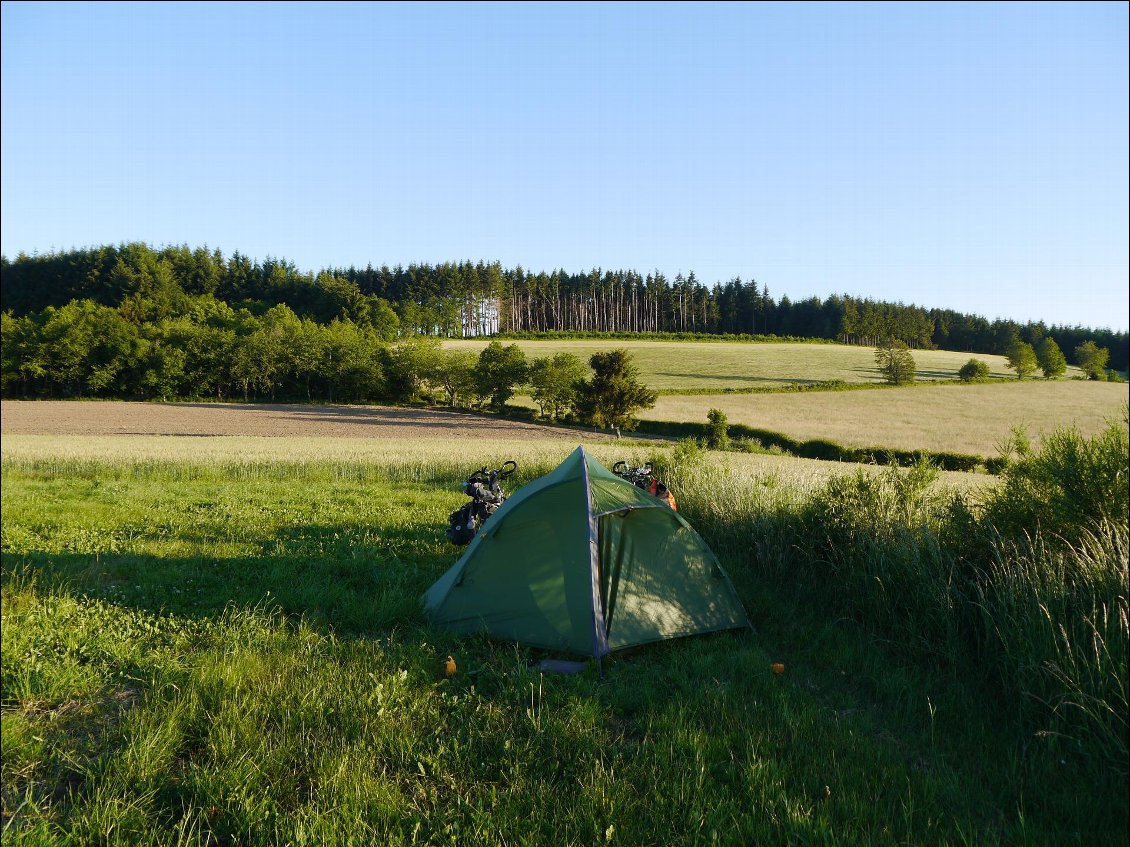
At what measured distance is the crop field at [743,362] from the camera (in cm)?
6034

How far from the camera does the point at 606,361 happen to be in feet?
131

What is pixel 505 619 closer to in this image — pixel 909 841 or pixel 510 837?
pixel 510 837

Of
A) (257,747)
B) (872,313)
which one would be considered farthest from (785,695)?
(872,313)

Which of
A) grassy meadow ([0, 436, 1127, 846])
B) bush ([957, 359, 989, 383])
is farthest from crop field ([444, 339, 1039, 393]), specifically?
grassy meadow ([0, 436, 1127, 846])

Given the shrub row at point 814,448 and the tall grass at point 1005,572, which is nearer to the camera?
the tall grass at point 1005,572

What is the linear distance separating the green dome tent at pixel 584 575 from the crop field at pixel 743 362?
157ft

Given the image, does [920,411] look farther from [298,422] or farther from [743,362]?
[298,422]

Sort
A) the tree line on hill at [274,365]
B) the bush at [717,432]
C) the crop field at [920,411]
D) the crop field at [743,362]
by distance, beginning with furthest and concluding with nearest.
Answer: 1. the crop field at [743,362]
2. the crop field at [920,411]
3. the bush at [717,432]
4. the tree line on hill at [274,365]

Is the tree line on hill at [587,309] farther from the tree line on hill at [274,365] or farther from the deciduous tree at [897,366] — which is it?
the deciduous tree at [897,366]

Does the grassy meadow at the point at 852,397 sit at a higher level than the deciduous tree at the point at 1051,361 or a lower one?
lower

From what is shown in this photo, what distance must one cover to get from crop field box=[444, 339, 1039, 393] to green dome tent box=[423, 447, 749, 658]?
47.7m

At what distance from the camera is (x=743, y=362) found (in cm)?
7188

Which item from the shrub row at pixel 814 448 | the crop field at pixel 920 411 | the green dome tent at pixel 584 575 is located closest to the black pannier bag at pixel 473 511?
the green dome tent at pixel 584 575

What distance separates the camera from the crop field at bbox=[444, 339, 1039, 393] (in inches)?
2376
